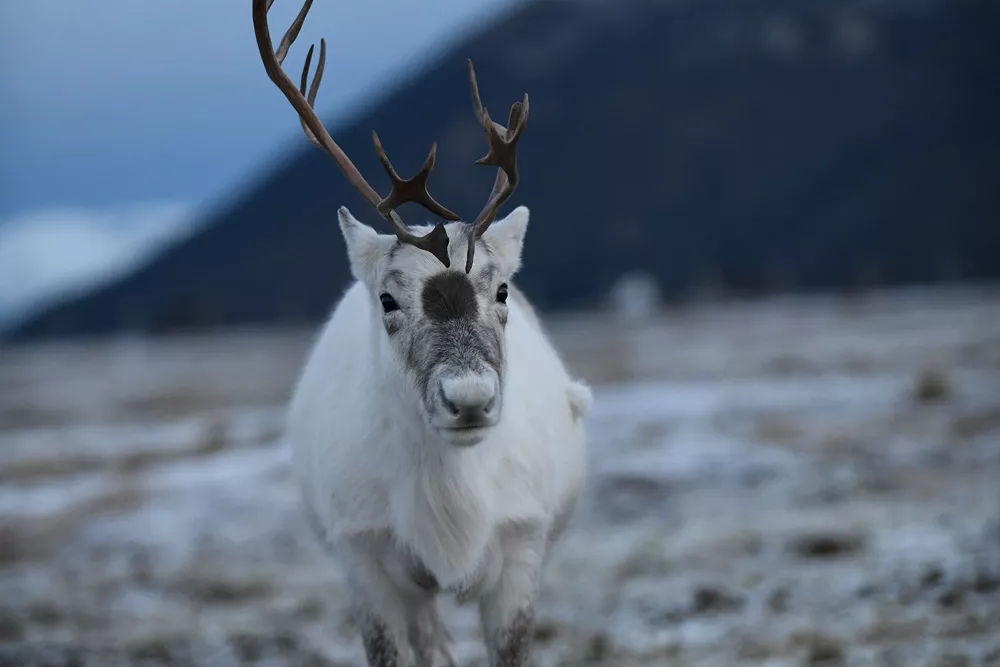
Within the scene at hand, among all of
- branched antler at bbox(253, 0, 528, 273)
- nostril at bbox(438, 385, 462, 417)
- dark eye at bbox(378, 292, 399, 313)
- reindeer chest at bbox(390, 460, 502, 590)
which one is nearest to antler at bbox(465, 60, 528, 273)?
branched antler at bbox(253, 0, 528, 273)

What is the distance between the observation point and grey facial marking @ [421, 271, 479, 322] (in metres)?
4.98

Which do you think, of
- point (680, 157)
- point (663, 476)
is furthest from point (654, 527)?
point (680, 157)

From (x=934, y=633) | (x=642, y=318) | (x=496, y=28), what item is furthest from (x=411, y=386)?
(x=496, y=28)

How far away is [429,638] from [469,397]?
218 centimetres

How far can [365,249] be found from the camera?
5.47m

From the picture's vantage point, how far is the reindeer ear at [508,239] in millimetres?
5441

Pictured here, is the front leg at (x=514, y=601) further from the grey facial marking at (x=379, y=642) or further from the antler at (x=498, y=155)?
the antler at (x=498, y=155)

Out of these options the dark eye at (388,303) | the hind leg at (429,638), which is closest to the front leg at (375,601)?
the hind leg at (429,638)

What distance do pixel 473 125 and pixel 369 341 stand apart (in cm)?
8240

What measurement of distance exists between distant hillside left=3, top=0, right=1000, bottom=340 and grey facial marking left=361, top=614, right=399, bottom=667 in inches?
2036

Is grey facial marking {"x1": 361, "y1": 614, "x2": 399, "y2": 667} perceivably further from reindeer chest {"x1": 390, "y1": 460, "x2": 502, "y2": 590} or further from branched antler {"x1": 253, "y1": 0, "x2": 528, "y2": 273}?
branched antler {"x1": 253, "y1": 0, "x2": 528, "y2": 273}

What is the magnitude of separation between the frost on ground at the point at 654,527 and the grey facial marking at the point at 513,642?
1867 millimetres

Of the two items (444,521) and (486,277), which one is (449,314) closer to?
(486,277)

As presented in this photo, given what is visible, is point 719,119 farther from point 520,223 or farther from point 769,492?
point 520,223
